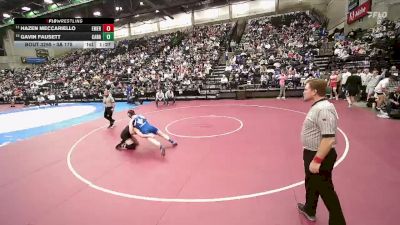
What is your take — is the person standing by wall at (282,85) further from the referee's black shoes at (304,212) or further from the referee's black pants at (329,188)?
the referee's black pants at (329,188)

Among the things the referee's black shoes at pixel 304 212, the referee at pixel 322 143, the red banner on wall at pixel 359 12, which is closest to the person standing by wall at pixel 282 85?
the red banner on wall at pixel 359 12

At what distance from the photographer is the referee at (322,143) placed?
291 cm

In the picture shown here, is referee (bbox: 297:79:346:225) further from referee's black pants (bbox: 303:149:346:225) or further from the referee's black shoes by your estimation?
the referee's black shoes

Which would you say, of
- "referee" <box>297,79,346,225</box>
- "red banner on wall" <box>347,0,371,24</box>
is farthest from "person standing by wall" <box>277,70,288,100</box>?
"referee" <box>297,79,346,225</box>

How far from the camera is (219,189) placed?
15.7 feet

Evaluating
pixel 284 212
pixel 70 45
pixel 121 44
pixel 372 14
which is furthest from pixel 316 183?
pixel 121 44

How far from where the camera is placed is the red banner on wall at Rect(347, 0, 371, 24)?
16484mm

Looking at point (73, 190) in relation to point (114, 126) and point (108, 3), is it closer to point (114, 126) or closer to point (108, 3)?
point (114, 126)

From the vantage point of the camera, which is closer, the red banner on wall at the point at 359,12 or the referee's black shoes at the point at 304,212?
the referee's black shoes at the point at 304,212
